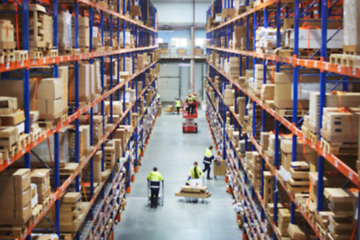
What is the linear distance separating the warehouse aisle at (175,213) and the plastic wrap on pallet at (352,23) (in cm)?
842

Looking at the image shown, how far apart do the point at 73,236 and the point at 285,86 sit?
4699 millimetres

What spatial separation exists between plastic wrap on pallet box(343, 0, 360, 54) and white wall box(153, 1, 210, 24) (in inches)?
1297

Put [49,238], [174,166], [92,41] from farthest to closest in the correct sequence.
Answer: [174,166], [92,41], [49,238]

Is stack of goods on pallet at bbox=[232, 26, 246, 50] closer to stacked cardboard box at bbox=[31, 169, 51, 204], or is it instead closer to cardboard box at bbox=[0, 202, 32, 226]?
stacked cardboard box at bbox=[31, 169, 51, 204]

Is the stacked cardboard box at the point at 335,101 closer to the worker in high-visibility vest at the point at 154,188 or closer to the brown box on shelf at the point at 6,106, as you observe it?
the brown box on shelf at the point at 6,106

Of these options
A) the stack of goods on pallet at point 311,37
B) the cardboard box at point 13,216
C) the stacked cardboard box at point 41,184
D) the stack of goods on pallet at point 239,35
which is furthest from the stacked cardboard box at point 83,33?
the stack of goods on pallet at point 239,35

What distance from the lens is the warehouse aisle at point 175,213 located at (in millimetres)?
13039

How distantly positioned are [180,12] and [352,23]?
3318cm

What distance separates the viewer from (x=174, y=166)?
19.8 metres

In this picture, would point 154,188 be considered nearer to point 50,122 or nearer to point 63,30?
point 63,30

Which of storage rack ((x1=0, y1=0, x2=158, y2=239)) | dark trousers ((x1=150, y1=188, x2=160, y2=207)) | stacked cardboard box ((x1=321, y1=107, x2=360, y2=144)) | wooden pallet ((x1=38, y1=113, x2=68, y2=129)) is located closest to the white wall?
storage rack ((x1=0, y1=0, x2=158, y2=239))

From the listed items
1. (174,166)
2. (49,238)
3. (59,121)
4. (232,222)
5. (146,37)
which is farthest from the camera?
(146,37)

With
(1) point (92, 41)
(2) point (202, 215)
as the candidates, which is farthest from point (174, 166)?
(1) point (92, 41)

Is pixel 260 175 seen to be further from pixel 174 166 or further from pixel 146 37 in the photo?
pixel 146 37
